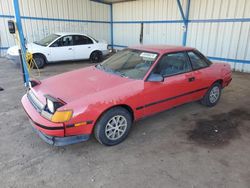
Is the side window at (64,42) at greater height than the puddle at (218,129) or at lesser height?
greater

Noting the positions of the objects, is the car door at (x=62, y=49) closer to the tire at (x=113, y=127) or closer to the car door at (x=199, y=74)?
the car door at (x=199, y=74)

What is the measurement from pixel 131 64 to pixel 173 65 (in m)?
0.76

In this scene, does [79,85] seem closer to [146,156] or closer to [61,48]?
[146,156]

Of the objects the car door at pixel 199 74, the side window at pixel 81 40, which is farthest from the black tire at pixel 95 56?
the car door at pixel 199 74

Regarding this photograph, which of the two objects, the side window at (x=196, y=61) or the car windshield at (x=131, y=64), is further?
the side window at (x=196, y=61)

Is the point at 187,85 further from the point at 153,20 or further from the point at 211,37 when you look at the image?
the point at 153,20

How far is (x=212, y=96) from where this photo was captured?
4520mm

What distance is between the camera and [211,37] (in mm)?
9023

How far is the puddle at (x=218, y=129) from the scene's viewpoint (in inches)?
128

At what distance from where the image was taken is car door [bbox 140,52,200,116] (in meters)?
3.23

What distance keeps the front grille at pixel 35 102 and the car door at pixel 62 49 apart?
5777 millimetres

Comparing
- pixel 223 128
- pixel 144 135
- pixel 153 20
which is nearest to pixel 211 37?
pixel 153 20

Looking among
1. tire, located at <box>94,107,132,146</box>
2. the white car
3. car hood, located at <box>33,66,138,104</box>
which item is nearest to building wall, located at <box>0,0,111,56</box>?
the white car

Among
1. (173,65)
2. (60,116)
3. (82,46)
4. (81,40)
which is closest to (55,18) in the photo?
(81,40)
